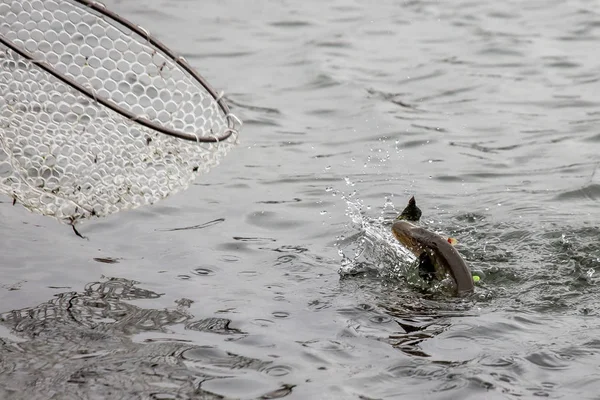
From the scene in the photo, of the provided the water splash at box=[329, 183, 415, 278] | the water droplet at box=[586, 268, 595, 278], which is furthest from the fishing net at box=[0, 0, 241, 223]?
the water droplet at box=[586, 268, 595, 278]

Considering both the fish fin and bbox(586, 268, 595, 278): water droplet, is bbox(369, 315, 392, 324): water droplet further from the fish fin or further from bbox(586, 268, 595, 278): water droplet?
bbox(586, 268, 595, 278): water droplet

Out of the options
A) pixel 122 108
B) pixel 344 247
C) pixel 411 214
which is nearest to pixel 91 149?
pixel 122 108

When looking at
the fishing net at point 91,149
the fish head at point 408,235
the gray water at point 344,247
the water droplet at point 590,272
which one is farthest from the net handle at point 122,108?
the water droplet at point 590,272

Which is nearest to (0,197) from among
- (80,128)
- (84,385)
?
(80,128)

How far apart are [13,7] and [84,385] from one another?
114 inches

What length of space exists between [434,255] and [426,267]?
0.11 meters

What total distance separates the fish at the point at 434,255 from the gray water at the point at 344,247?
114mm

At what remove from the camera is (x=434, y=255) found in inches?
218

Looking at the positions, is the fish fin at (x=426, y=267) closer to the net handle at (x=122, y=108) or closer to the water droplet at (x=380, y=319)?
the water droplet at (x=380, y=319)

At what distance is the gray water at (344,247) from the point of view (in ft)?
15.8

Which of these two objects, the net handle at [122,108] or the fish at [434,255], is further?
the fish at [434,255]

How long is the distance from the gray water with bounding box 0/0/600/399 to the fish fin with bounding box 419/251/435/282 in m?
0.11

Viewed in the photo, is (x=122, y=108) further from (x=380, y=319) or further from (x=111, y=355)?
(x=380, y=319)

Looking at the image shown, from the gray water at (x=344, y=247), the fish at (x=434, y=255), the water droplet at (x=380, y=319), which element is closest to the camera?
the gray water at (x=344, y=247)
